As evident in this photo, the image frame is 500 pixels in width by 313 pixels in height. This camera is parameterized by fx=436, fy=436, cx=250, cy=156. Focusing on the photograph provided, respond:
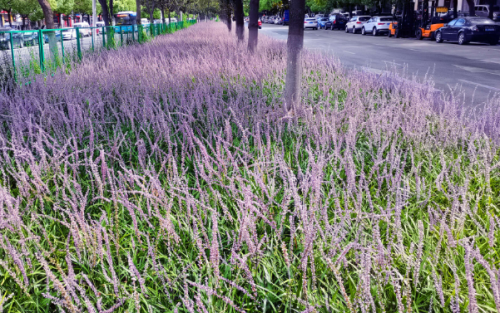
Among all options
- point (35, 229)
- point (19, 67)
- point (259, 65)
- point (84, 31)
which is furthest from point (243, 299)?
point (84, 31)

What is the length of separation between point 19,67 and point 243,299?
8644 millimetres

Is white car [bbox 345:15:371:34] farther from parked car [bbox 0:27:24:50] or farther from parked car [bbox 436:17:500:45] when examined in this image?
parked car [bbox 0:27:24:50]

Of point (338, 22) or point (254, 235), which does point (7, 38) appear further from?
point (338, 22)

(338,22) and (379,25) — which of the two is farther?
(338,22)

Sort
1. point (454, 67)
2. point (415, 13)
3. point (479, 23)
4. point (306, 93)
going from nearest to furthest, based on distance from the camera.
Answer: point (306, 93) < point (454, 67) < point (479, 23) < point (415, 13)

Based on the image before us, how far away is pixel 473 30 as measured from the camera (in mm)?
23047

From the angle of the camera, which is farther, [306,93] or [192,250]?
[306,93]

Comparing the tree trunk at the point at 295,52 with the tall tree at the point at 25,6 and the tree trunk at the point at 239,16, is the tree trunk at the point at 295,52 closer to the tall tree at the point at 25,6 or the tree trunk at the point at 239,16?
the tree trunk at the point at 239,16

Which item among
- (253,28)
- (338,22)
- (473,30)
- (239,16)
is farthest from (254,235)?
(338,22)

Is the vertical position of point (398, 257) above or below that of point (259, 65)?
below

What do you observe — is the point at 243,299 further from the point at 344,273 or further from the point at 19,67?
the point at 19,67

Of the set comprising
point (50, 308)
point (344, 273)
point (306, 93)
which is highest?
point (306, 93)

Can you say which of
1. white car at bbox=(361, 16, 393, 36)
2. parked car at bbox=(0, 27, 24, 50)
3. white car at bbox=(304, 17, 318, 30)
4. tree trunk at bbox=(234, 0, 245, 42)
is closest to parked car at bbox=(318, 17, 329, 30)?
white car at bbox=(304, 17, 318, 30)

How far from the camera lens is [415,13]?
32.0m
